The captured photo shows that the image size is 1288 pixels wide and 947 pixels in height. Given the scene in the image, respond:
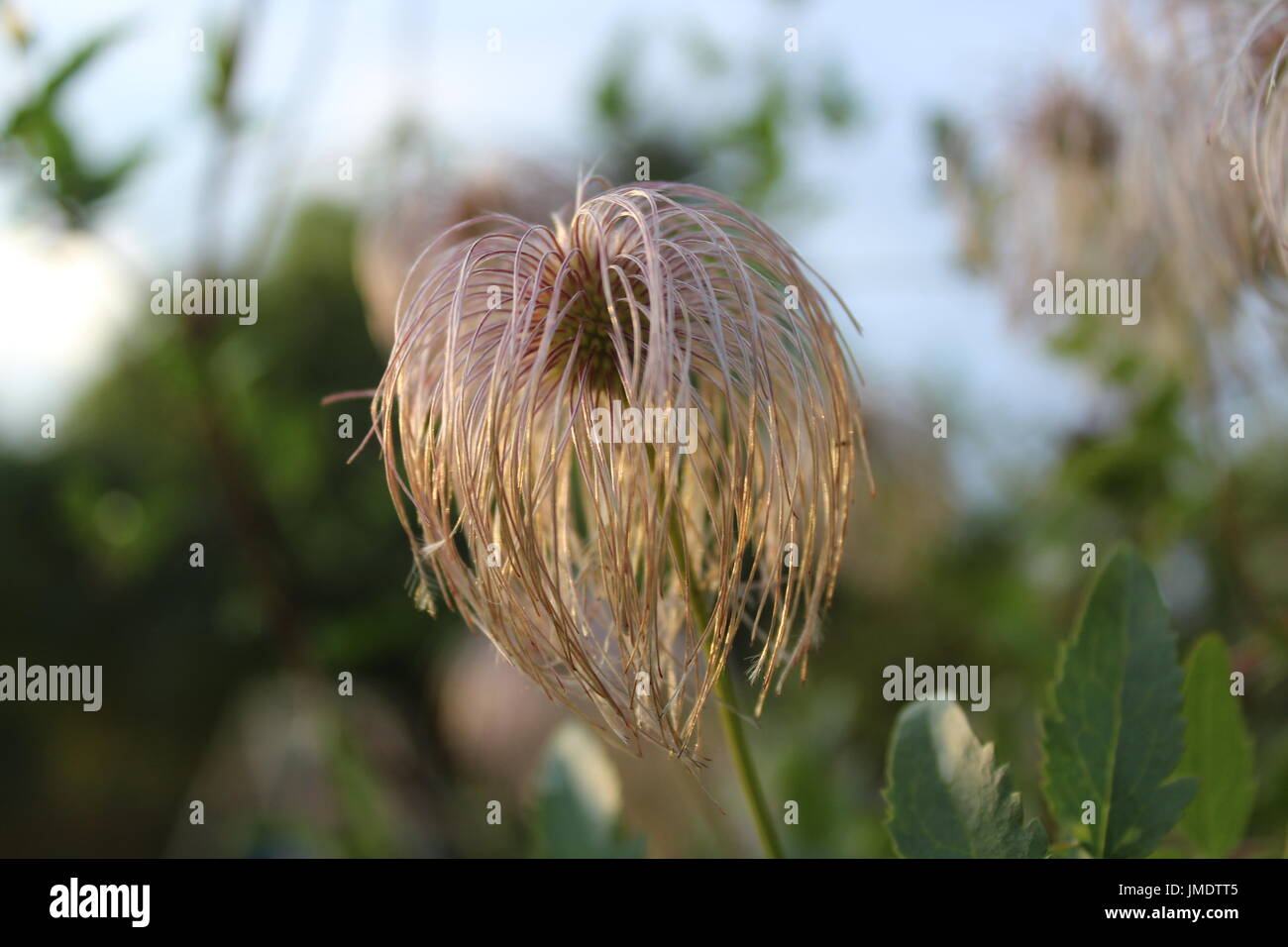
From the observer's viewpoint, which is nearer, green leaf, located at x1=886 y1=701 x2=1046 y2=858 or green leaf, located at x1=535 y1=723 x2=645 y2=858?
green leaf, located at x1=886 y1=701 x2=1046 y2=858

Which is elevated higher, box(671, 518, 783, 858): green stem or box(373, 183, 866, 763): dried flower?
box(373, 183, 866, 763): dried flower

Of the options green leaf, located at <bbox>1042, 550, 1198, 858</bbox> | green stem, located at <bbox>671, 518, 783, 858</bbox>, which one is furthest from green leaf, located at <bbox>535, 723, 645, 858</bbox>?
green leaf, located at <bbox>1042, 550, 1198, 858</bbox>

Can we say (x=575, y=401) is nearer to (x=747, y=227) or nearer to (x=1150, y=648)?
(x=747, y=227)

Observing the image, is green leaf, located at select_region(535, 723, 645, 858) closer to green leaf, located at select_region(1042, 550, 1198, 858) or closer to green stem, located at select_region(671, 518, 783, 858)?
green stem, located at select_region(671, 518, 783, 858)

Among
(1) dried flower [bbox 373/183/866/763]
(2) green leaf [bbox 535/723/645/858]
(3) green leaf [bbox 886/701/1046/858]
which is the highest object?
(1) dried flower [bbox 373/183/866/763]

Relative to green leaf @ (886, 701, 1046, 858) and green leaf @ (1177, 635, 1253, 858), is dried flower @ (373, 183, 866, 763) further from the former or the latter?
green leaf @ (1177, 635, 1253, 858)

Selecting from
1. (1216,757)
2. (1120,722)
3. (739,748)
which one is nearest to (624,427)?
(739,748)
